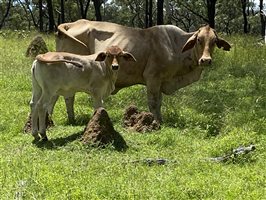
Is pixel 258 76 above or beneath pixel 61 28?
→ beneath

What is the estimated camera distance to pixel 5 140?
826 cm

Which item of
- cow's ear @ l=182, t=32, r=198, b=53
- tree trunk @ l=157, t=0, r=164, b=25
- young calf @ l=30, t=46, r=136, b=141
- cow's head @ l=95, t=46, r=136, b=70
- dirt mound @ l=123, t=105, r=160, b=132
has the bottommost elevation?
dirt mound @ l=123, t=105, r=160, b=132

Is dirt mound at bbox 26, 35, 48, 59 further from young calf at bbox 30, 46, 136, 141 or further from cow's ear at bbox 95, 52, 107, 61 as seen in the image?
cow's ear at bbox 95, 52, 107, 61

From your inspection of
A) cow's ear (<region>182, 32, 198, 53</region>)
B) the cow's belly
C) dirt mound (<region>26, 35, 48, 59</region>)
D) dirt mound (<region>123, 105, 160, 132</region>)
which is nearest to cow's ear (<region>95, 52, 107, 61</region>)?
dirt mound (<region>123, 105, 160, 132</region>)

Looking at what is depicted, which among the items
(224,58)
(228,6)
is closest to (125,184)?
(224,58)

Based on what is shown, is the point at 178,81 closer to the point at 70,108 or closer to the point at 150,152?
the point at 70,108

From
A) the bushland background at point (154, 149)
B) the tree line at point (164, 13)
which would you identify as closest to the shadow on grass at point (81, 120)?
the bushland background at point (154, 149)

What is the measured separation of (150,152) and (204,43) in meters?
2.67

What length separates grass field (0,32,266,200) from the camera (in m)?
5.52

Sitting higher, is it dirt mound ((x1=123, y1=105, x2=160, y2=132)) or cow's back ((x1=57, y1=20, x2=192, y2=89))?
cow's back ((x1=57, y1=20, x2=192, y2=89))

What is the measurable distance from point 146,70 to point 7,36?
47.7ft

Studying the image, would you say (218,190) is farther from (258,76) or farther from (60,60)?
(258,76)

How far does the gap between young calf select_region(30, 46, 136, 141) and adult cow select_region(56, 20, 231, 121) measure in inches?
50.8

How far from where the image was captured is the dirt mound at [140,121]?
28.7ft
